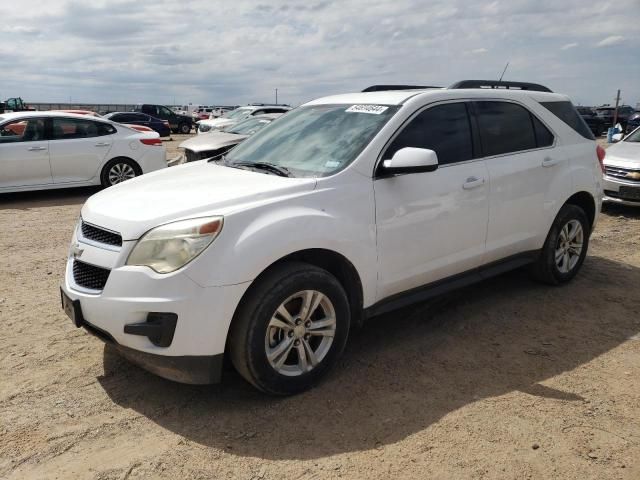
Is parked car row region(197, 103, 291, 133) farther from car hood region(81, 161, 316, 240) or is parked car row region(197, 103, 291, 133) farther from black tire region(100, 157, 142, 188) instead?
car hood region(81, 161, 316, 240)

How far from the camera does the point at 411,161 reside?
3441mm

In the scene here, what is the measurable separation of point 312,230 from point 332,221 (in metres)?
0.17

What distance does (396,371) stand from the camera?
3.66 metres

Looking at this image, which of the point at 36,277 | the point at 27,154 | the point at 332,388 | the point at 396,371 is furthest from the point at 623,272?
the point at 27,154

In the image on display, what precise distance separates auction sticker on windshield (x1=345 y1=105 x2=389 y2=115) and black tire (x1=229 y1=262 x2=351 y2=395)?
129cm

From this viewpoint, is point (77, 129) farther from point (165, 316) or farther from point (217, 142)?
point (165, 316)

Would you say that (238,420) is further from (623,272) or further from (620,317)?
(623,272)

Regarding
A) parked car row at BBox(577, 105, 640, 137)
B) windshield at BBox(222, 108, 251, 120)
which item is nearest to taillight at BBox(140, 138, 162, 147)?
windshield at BBox(222, 108, 251, 120)

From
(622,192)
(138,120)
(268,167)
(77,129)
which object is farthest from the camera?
(138,120)

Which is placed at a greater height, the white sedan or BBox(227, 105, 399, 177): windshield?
BBox(227, 105, 399, 177): windshield

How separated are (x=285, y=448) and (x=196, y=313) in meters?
0.83

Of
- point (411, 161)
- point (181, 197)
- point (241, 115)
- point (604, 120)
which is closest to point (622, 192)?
point (411, 161)

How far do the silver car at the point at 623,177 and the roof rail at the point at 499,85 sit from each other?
4158 mm

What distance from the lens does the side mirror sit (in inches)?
135
